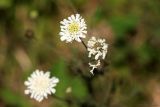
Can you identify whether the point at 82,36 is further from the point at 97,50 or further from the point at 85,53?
the point at 85,53

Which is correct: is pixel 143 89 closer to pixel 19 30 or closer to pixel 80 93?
pixel 80 93

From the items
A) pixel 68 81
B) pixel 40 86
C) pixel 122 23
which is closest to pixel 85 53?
pixel 68 81

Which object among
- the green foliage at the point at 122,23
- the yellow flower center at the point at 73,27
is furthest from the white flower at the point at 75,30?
the green foliage at the point at 122,23

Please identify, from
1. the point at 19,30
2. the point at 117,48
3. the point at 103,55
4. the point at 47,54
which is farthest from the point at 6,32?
the point at 103,55

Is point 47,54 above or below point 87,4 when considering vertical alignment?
below

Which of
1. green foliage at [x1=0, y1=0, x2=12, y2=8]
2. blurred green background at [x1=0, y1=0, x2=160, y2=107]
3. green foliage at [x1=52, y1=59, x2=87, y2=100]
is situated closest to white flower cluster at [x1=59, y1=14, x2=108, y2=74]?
blurred green background at [x1=0, y1=0, x2=160, y2=107]
